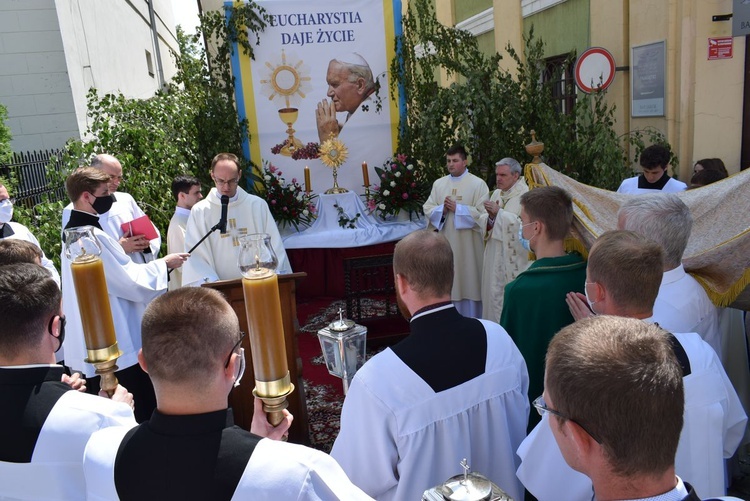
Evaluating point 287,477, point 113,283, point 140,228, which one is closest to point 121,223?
point 140,228

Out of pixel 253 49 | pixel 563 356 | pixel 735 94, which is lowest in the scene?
pixel 563 356

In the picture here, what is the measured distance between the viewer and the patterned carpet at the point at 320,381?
4.63m

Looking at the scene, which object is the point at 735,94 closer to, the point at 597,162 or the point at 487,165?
the point at 597,162

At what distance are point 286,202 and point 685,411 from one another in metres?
6.50

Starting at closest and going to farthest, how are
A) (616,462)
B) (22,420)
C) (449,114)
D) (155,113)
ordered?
(616,462), (22,420), (155,113), (449,114)

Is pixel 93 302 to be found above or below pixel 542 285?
above

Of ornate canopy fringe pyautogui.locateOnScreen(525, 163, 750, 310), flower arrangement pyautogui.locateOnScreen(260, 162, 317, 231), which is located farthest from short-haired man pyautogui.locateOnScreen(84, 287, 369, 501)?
flower arrangement pyautogui.locateOnScreen(260, 162, 317, 231)

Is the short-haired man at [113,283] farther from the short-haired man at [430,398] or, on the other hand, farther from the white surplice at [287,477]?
the white surplice at [287,477]

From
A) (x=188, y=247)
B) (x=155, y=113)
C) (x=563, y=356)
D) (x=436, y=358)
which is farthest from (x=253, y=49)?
(x=563, y=356)

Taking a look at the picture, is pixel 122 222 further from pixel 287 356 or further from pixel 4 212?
pixel 287 356

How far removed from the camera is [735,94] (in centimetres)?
695

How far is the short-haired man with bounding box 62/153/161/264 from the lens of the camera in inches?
173

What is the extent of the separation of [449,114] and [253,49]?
113 inches

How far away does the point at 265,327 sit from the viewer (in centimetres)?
142
